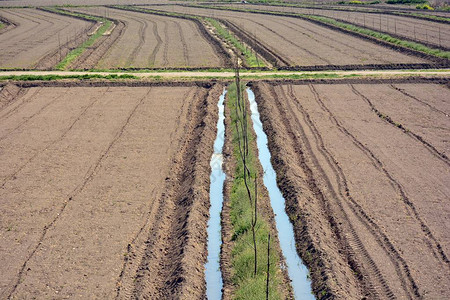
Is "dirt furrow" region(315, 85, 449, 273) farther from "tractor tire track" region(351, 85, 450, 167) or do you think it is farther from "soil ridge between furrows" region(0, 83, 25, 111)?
"soil ridge between furrows" region(0, 83, 25, 111)

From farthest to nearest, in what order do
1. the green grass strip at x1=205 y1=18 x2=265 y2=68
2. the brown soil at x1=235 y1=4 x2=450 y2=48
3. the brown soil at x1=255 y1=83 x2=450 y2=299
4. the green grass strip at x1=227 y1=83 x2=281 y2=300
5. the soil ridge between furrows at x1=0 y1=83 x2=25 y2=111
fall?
1. the brown soil at x1=235 y1=4 x2=450 y2=48
2. the green grass strip at x1=205 y1=18 x2=265 y2=68
3. the soil ridge between furrows at x1=0 y1=83 x2=25 y2=111
4. the brown soil at x1=255 y1=83 x2=450 y2=299
5. the green grass strip at x1=227 y1=83 x2=281 y2=300

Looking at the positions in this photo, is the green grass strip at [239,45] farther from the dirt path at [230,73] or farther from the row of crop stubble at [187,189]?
the row of crop stubble at [187,189]

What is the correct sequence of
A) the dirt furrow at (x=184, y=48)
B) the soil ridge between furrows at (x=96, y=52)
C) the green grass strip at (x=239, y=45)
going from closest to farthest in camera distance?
the green grass strip at (x=239, y=45)
the soil ridge between furrows at (x=96, y=52)
the dirt furrow at (x=184, y=48)

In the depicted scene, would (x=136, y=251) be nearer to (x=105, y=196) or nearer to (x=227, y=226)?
(x=227, y=226)

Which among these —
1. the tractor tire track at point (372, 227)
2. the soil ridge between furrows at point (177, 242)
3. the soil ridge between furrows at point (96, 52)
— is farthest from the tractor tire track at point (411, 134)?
the soil ridge between furrows at point (96, 52)

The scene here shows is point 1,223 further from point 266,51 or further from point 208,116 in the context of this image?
point 266,51

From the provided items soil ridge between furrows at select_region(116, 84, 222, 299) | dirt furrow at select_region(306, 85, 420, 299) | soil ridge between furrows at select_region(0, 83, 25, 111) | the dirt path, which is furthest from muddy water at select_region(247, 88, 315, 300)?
soil ridge between furrows at select_region(0, 83, 25, 111)

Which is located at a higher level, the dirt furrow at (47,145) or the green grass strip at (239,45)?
the green grass strip at (239,45)
